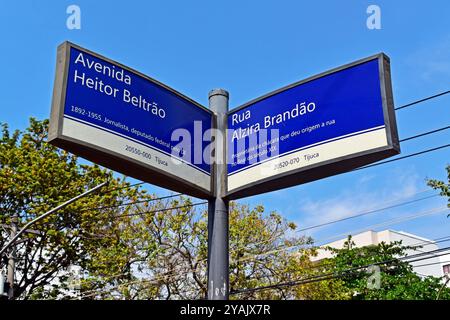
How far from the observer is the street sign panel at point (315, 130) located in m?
5.38

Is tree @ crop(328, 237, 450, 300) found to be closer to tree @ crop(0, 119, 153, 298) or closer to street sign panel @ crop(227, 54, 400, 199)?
tree @ crop(0, 119, 153, 298)

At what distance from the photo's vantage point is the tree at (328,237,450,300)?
33094 mm

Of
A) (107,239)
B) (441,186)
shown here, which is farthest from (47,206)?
(441,186)

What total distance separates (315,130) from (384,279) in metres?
32.1

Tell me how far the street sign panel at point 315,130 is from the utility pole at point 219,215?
10 cm

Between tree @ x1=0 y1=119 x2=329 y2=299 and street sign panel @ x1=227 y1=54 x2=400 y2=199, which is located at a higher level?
tree @ x1=0 y1=119 x2=329 y2=299

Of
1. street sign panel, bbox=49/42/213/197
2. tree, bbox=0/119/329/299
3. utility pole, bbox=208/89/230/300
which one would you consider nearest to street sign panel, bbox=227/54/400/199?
utility pole, bbox=208/89/230/300

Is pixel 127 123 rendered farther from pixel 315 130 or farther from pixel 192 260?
pixel 192 260

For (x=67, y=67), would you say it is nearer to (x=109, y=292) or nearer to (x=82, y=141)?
(x=82, y=141)

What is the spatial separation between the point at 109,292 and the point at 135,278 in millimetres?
1592

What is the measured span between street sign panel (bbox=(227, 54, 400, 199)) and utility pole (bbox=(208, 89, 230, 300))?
0.10 meters

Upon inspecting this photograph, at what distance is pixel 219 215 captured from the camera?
597 centimetres

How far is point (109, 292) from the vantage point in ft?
82.8

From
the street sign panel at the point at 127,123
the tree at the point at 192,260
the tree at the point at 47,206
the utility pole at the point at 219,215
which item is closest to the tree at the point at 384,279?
the tree at the point at 192,260
